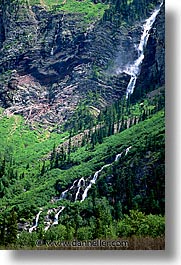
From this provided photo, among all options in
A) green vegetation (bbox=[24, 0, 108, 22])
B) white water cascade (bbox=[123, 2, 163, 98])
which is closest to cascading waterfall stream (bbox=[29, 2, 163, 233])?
white water cascade (bbox=[123, 2, 163, 98])

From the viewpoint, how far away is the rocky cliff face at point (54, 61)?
289cm

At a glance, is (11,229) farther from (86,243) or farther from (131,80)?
(131,80)

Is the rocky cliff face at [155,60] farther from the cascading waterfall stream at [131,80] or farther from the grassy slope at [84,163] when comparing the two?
the grassy slope at [84,163]

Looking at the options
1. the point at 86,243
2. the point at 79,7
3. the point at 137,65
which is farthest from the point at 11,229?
the point at 79,7

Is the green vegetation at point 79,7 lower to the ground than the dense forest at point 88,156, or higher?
higher

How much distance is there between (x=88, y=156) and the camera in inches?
110

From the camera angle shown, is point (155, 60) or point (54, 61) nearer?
point (155, 60)

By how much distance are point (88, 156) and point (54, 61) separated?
48cm

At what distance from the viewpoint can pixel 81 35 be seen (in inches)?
116

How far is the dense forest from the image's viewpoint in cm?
268

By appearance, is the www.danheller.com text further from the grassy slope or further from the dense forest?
the grassy slope

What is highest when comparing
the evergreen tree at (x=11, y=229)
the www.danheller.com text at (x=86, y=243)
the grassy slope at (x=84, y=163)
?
the grassy slope at (x=84, y=163)

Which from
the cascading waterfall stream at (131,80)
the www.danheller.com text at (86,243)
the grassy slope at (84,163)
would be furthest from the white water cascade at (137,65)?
the www.danheller.com text at (86,243)

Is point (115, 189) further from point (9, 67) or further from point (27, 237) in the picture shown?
point (9, 67)
